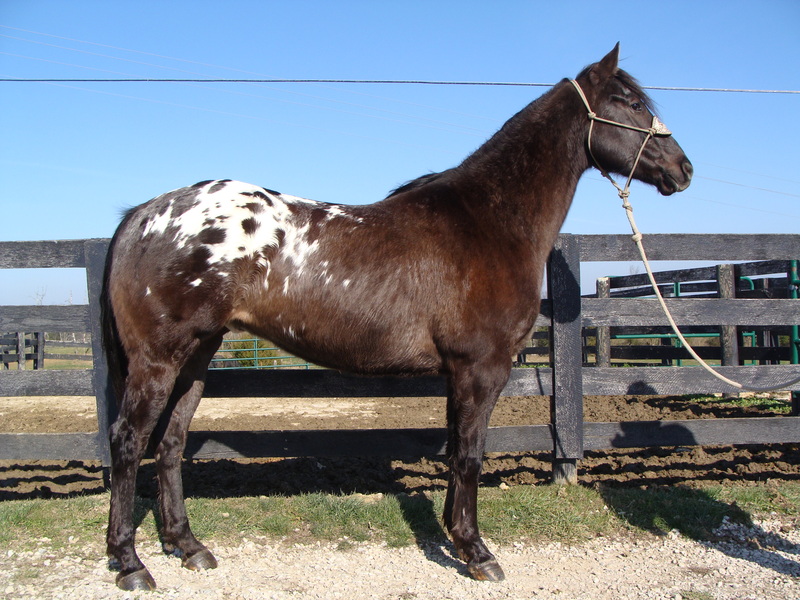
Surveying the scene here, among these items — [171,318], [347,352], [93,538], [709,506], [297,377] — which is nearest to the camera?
[171,318]

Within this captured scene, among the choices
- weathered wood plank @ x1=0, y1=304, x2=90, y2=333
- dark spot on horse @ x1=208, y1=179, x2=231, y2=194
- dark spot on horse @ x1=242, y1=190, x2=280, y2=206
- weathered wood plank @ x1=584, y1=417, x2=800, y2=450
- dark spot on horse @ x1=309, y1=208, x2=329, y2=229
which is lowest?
weathered wood plank @ x1=584, y1=417, x2=800, y2=450

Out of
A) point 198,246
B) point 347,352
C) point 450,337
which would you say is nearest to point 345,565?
point 347,352

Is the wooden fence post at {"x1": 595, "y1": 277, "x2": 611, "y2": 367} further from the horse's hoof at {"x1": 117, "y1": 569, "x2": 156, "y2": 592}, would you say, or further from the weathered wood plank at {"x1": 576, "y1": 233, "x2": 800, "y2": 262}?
the horse's hoof at {"x1": 117, "y1": 569, "x2": 156, "y2": 592}

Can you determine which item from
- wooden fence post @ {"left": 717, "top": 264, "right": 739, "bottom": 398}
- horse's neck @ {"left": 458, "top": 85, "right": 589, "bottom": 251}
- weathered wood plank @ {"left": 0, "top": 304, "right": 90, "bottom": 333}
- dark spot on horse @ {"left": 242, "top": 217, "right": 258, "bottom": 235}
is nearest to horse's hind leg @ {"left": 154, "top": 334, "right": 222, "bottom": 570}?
dark spot on horse @ {"left": 242, "top": 217, "right": 258, "bottom": 235}

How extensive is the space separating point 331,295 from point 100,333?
220cm

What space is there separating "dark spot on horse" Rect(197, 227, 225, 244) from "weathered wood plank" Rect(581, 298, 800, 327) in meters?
2.98

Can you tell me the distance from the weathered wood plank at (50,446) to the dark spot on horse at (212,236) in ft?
7.25

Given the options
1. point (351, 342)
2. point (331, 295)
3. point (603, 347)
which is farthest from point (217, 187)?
point (603, 347)

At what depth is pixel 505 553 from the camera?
3688mm

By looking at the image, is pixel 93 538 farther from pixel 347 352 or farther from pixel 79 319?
pixel 347 352

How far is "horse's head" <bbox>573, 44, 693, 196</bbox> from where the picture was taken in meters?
3.89

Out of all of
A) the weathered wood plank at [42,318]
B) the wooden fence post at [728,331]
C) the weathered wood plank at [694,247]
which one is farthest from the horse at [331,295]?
the wooden fence post at [728,331]

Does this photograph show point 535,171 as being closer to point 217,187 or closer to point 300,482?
point 217,187

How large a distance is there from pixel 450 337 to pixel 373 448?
1637 mm
